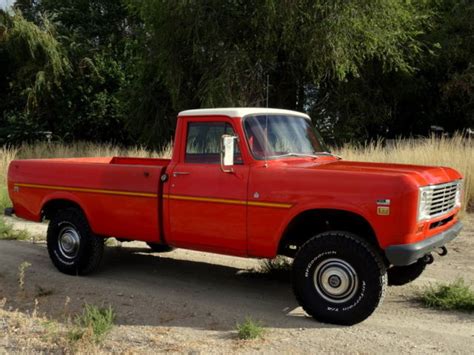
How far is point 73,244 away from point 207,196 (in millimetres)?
2068

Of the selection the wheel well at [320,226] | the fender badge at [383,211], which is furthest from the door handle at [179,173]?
the fender badge at [383,211]

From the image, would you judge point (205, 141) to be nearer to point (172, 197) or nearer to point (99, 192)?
point (172, 197)

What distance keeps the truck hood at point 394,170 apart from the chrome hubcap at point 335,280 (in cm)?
84

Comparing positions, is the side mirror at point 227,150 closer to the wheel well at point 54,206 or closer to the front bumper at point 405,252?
the front bumper at point 405,252

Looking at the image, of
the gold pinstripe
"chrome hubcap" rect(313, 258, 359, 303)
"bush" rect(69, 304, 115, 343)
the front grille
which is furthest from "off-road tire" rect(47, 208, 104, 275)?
the front grille

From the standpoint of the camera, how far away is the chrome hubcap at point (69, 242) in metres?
6.45

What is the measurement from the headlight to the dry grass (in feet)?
19.8

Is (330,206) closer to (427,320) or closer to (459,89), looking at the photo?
(427,320)

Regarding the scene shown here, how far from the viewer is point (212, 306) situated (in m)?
5.38

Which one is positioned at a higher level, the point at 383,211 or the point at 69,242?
the point at 383,211

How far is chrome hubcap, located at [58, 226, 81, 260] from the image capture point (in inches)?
254

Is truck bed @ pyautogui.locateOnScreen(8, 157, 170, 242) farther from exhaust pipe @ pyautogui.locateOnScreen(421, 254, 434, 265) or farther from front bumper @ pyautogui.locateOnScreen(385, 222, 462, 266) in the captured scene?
exhaust pipe @ pyautogui.locateOnScreen(421, 254, 434, 265)

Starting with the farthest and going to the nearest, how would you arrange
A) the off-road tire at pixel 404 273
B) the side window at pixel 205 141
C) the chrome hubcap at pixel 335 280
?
1. the off-road tire at pixel 404 273
2. the side window at pixel 205 141
3. the chrome hubcap at pixel 335 280

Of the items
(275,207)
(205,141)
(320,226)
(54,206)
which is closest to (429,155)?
(320,226)
